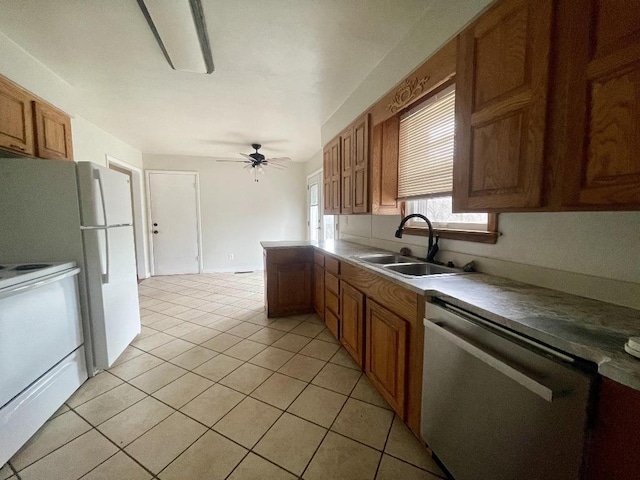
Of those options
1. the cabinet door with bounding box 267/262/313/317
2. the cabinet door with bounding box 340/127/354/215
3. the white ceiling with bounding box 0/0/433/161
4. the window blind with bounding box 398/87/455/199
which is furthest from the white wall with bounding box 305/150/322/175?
the window blind with bounding box 398/87/455/199

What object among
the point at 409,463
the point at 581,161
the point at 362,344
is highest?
the point at 581,161

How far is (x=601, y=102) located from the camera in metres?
0.79

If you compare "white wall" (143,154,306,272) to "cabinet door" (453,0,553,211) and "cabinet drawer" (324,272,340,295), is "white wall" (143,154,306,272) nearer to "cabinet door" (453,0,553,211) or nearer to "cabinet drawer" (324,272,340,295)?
"cabinet drawer" (324,272,340,295)

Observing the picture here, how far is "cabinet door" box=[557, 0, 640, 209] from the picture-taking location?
0.72m

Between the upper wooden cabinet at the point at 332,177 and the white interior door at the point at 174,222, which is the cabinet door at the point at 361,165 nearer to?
the upper wooden cabinet at the point at 332,177

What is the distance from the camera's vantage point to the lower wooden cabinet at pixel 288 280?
2.92 meters

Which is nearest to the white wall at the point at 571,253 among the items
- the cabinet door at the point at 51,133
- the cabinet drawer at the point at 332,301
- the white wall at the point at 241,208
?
the cabinet drawer at the point at 332,301

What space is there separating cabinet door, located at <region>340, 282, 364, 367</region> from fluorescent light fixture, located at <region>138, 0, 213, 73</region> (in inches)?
80.3

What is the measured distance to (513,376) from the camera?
78 cm

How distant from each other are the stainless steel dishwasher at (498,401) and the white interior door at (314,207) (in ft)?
13.1

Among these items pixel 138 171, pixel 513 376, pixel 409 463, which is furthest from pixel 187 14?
pixel 138 171

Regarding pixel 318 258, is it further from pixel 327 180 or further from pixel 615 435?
pixel 615 435

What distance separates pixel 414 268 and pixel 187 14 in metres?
2.14

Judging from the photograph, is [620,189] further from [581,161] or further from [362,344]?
[362,344]
